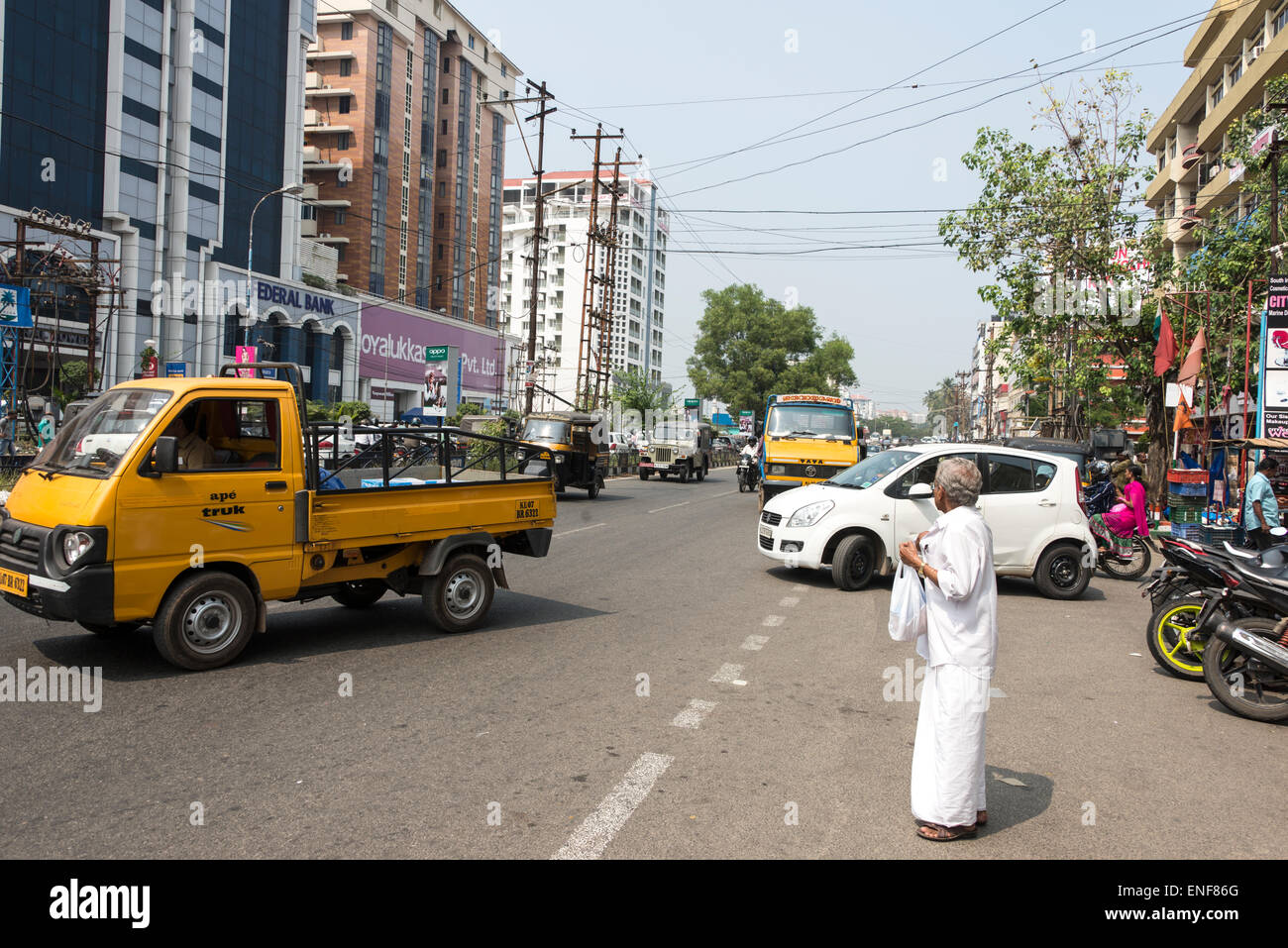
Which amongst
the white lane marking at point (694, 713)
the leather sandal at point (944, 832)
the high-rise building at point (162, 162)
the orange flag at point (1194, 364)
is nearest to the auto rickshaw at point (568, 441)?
the orange flag at point (1194, 364)

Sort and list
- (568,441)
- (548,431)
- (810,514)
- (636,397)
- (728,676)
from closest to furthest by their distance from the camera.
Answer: (728,676) → (810,514) → (548,431) → (568,441) → (636,397)

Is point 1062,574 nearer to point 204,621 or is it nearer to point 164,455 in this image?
point 204,621

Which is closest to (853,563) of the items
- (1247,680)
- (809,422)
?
(1247,680)

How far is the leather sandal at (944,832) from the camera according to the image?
4176mm

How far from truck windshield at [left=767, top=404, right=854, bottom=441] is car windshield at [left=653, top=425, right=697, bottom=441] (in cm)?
1608

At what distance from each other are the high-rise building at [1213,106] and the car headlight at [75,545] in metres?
30.5

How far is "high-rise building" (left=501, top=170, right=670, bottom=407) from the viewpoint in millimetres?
110750

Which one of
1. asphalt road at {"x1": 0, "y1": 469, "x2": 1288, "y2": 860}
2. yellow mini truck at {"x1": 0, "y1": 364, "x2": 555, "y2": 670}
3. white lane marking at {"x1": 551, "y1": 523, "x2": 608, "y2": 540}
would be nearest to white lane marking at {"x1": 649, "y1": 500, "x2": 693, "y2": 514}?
white lane marking at {"x1": 551, "y1": 523, "x2": 608, "y2": 540}

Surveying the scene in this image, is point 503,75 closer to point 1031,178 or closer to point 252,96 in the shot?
point 252,96

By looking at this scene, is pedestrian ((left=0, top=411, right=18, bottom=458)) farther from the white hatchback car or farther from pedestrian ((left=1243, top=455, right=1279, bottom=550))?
pedestrian ((left=1243, top=455, right=1279, bottom=550))

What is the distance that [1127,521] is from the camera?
13.7 m

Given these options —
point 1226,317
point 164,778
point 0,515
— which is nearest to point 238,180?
point 1226,317

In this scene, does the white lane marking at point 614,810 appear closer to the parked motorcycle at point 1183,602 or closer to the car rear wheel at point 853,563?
the parked motorcycle at point 1183,602

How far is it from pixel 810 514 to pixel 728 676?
15.5ft
